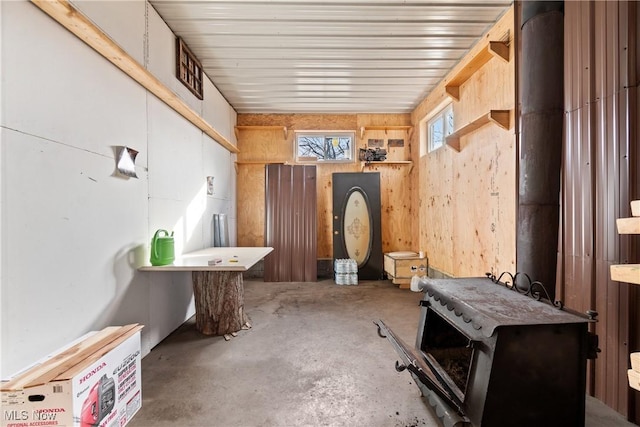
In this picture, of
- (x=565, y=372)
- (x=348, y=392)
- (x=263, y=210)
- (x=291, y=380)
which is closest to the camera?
(x=565, y=372)

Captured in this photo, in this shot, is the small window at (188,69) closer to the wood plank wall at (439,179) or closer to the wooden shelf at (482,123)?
the wood plank wall at (439,179)

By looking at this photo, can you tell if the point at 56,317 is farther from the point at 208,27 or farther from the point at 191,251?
the point at 208,27

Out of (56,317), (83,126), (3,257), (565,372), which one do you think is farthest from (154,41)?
(565,372)

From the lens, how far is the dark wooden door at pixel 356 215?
489 centimetres

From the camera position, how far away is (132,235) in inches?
82.9

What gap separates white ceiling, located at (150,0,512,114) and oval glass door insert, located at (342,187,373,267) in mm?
1668

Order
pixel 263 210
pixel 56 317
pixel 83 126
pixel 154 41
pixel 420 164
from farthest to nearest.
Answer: pixel 263 210 < pixel 420 164 < pixel 154 41 < pixel 83 126 < pixel 56 317

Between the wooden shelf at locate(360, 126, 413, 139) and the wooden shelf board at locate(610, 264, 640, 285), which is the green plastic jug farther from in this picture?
the wooden shelf at locate(360, 126, 413, 139)

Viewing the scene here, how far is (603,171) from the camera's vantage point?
5.33 ft

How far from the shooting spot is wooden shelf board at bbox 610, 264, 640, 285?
3.50 ft

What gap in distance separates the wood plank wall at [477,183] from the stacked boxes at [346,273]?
1195mm

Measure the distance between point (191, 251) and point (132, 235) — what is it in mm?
1102

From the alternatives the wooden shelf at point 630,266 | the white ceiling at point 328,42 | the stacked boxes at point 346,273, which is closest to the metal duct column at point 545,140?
the wooden shelf at point 630,266

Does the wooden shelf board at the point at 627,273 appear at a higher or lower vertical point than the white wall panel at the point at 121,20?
lower
